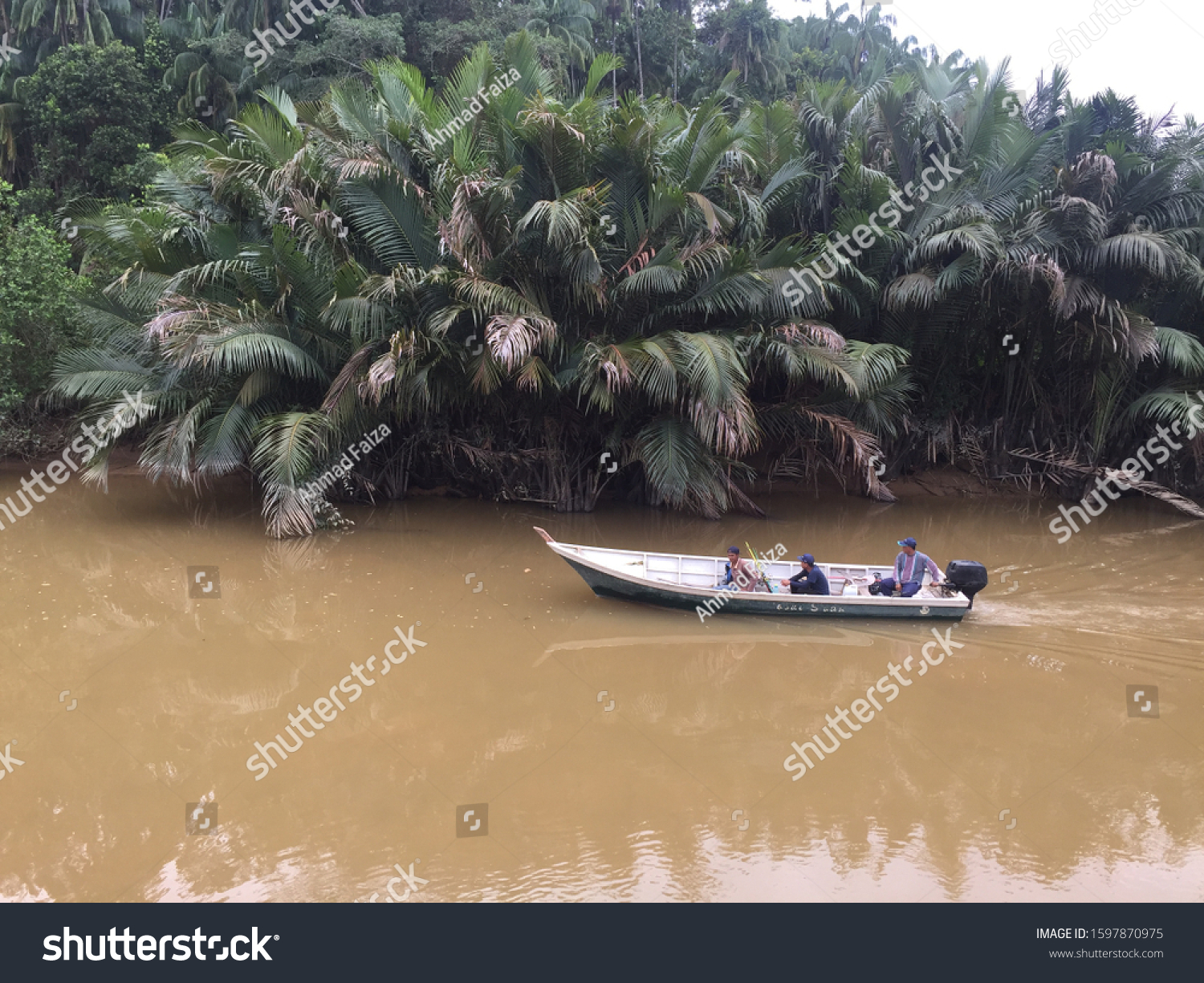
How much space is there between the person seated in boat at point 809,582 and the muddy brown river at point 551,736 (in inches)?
14.3

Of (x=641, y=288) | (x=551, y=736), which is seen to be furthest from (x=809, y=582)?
(x=641, y=288)

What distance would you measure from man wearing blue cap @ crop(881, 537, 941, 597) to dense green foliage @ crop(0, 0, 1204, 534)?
3.25 metres

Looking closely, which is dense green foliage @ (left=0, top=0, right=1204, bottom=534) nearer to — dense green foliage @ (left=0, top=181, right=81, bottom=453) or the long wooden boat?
dense green foliage @ (left=0, top=181, right=81, bottom=453)

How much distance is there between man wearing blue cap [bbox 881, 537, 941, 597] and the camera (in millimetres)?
10844

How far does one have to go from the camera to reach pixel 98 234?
15.6 m

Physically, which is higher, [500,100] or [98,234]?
[500,100]

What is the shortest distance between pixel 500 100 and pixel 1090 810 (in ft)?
38.8

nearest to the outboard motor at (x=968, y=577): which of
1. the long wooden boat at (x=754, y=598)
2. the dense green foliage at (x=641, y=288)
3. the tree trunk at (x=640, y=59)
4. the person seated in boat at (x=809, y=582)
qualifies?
the long wooden boat at (x=754, y=598)

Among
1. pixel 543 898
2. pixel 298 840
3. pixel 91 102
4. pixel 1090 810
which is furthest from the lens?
pixel 91 102

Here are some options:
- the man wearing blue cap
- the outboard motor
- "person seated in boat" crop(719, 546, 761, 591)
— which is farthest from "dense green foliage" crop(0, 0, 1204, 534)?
the outboard motor

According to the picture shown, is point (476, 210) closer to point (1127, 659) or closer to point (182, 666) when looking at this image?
point (182, 666)

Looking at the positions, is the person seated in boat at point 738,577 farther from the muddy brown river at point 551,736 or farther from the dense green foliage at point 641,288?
the dense green foliage at point 641,288

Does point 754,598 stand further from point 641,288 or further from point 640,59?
point 640,59

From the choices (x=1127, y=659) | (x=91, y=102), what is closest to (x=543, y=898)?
(x=1127, y=659)
